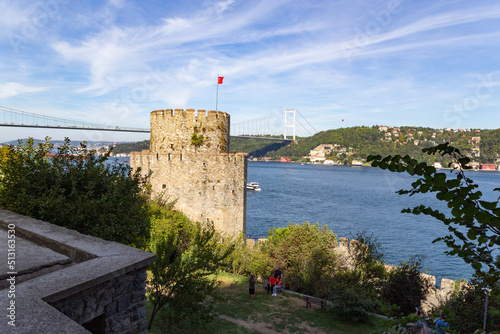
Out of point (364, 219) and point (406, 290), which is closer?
point (406, 290)

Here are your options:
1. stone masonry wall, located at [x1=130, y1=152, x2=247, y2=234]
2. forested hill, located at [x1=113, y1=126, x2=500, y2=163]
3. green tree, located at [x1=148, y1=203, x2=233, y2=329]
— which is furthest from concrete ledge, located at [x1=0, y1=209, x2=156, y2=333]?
forested hill, located at [x1=113, y1=126, x2=500, y2=163]

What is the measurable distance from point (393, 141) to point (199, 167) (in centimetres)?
12348

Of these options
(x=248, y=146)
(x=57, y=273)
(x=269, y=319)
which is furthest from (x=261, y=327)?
(x=248, y=146)

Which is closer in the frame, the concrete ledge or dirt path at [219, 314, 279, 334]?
the concrete ledge

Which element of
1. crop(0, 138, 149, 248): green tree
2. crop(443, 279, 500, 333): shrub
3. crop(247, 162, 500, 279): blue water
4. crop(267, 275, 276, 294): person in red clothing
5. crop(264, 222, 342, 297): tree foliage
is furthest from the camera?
crop(247, 162, 500, 279): blue water

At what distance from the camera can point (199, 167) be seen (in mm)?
16422

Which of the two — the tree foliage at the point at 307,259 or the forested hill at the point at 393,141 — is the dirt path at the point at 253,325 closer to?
the tree foliage at the point at 307,259

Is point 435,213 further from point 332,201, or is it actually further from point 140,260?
point 332,201

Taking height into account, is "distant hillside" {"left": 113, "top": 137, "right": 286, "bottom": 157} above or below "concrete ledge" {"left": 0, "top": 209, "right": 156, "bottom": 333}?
above

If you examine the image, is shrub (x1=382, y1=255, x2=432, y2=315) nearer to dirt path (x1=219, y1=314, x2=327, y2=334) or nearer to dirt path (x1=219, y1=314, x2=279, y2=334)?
dirt path (x1=219, y1=314, x2=327, y2=334)

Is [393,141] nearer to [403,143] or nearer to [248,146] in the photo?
[403,143]

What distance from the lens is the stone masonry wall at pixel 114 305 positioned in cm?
384

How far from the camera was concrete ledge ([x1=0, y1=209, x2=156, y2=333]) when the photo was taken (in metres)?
3.06

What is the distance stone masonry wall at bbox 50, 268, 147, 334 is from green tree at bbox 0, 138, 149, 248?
4.76 meters
